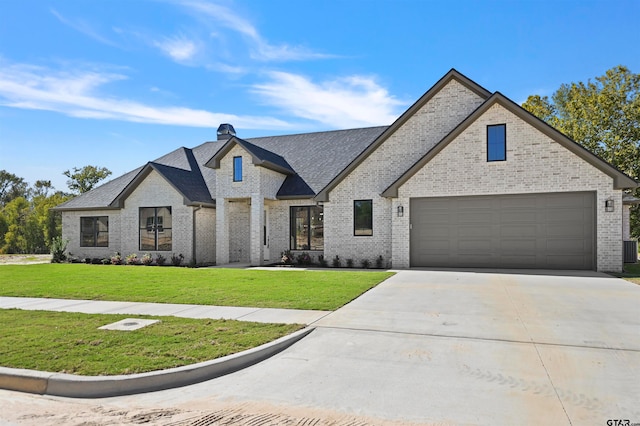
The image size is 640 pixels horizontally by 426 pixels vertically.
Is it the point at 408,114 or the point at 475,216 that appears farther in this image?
the point at 408,114

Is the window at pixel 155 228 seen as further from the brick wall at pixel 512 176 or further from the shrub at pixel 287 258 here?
the brick wall at pixel 512 176

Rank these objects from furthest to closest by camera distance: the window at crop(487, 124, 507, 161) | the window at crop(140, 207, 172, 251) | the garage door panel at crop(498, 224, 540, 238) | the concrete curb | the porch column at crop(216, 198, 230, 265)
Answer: the window at crop(140, 207, 172, 251), the porch column at crop(216, 198, 230, 265), the window at crop(487, 124, 507, 161), the garage door panel at crop(498, 224, 540, 238), the concrete curb

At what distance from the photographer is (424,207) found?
17.4 m

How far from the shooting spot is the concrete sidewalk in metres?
7.83

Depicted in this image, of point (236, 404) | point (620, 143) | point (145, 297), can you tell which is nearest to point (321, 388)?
point (236, 404)

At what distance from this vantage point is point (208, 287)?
11945 mm

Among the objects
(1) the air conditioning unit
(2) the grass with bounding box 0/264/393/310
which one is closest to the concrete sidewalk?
(2) the grass with bounding box 0/264/393/310

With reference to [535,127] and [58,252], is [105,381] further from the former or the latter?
[58,252]

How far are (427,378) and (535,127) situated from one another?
1401 centimetres

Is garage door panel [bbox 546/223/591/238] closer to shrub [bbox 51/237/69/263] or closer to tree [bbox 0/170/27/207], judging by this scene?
shrub [bbox 51/237/69/263]

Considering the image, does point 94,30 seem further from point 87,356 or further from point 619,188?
point 619,188

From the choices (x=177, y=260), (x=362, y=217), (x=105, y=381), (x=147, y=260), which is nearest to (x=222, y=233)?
(x=177, y=260)

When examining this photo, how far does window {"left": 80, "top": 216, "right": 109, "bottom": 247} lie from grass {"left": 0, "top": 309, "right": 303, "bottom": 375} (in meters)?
16.8

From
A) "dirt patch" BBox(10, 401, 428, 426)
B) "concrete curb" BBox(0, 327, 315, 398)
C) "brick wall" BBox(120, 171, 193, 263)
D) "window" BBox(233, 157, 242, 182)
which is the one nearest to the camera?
"dirt patch" BBox(10, 401, 428, 426)
